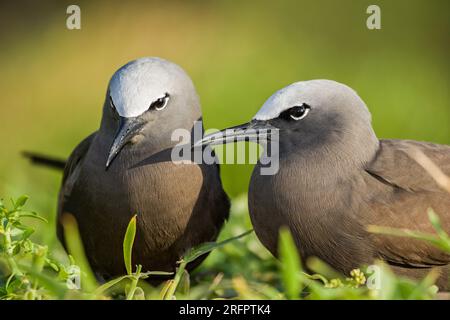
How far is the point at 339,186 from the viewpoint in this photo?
368 centimetres

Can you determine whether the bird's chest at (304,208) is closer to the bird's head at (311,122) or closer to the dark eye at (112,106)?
the bird's head at (311,122)

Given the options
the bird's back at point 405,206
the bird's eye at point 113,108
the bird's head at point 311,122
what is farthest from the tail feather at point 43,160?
the bird's back at point 405,206

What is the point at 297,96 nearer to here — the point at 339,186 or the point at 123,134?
the point at 339,186

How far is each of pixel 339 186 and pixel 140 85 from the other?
1023 mm

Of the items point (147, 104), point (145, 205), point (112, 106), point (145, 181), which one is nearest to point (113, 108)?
point (112, 106)

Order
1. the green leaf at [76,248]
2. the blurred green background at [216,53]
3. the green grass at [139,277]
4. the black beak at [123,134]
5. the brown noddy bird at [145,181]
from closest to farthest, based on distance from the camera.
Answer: the green grass at [139,277], the green leaf at [76,248], the black beak at [123,134], the brown noddy bird at [145,181], the blurred green background at [216,53]

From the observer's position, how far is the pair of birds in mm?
3623

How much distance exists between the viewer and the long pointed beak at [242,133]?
379 centimetres

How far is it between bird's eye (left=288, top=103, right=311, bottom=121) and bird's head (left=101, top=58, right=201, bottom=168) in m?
0.56

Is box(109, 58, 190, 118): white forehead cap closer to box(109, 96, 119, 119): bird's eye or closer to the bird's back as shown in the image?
box(109, 96, 119, 119): bird's eye

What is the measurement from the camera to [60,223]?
4.34 meters

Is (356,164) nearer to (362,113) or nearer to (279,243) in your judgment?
(362,113)

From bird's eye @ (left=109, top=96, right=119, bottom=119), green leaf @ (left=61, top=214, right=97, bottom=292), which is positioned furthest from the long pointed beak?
green leaf @ (left=61, top=214, right=97, bottom=292)
